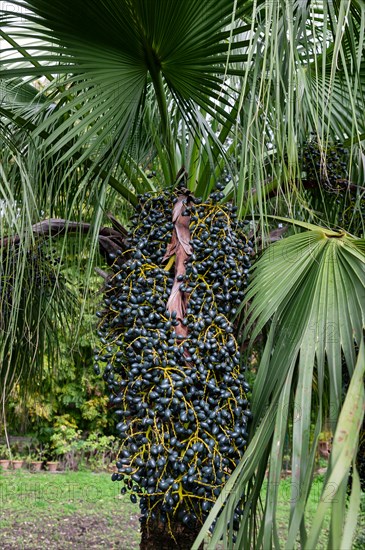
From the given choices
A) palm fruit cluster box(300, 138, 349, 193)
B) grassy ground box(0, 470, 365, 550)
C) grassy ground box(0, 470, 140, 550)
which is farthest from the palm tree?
grassy ground box(0, 470, 140, 550)

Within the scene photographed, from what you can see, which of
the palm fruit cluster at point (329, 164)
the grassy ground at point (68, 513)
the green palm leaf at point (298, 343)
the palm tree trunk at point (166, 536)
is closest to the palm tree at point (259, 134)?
the green palm leaf at point (298, 343)

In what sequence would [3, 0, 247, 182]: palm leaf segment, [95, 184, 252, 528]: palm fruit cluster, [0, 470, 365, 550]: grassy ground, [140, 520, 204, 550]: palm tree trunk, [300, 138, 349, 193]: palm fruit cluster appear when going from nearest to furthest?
[95, 184, 252, 528]: palm fruit cluster
[3, 0, 247, 182]: palm leaf segment
[140, 520, 204, 550]: palm tree trunk
[300, 138, 349, 193]: palm fruit cluster
[0, 470, 365, 550]: grassy ground

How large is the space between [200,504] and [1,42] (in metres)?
2.36

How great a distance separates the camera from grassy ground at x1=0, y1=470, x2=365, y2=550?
4.82 metres

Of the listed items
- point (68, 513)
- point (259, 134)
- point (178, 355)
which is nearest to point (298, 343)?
point (178, 355)

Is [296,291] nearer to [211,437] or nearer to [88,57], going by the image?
[211,437]

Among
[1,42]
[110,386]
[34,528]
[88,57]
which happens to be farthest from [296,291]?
[34,528]

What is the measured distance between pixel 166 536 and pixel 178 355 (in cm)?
85

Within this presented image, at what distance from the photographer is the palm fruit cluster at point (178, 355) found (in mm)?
1743

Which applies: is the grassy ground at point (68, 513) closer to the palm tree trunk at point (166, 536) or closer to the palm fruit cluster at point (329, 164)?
the palm tree trunk at point (166, 536)

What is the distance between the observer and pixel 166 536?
2.28m

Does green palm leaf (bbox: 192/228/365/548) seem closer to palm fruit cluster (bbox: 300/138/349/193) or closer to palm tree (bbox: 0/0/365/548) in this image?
palm tree (bbox: 0/0/365/548)

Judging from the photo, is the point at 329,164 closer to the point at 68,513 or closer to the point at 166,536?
the point at 166,536

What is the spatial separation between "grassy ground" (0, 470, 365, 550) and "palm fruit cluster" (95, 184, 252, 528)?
9.21 feet
